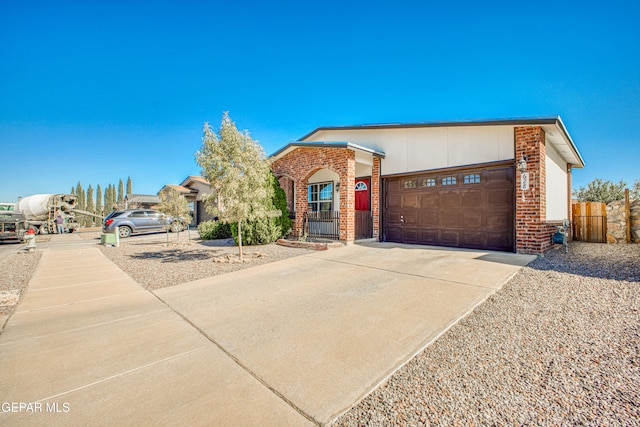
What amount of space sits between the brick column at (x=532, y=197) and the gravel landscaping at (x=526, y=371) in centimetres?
341

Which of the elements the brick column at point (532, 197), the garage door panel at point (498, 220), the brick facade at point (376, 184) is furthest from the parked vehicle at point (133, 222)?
the brick column at point (532, 197)

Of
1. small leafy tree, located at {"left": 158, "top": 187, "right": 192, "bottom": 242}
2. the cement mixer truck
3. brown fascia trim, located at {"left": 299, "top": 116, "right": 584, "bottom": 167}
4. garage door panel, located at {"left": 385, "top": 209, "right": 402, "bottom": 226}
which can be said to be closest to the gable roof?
the cement mixer truck

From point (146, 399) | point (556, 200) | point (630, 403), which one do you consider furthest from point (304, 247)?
point (556, 200)

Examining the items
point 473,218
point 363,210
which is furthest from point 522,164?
point 363,210

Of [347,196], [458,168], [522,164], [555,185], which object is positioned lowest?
[347,196]

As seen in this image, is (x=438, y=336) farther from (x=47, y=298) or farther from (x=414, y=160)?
(x=414, y=160)

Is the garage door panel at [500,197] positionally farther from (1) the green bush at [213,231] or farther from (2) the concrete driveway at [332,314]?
(1) the green bush at [213,231]

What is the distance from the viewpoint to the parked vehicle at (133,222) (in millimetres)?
15312

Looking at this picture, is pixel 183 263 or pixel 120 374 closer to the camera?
pixel 120 374

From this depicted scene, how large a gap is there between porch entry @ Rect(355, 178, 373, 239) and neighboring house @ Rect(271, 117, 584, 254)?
4 cm

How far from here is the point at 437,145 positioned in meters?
9.18

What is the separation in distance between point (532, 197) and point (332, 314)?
676cm

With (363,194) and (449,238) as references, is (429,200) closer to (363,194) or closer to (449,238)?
(449,238)

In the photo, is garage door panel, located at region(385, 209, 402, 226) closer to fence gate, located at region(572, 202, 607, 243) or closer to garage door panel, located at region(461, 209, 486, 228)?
garage door panel, located at region(461, 209, 486, 228)
